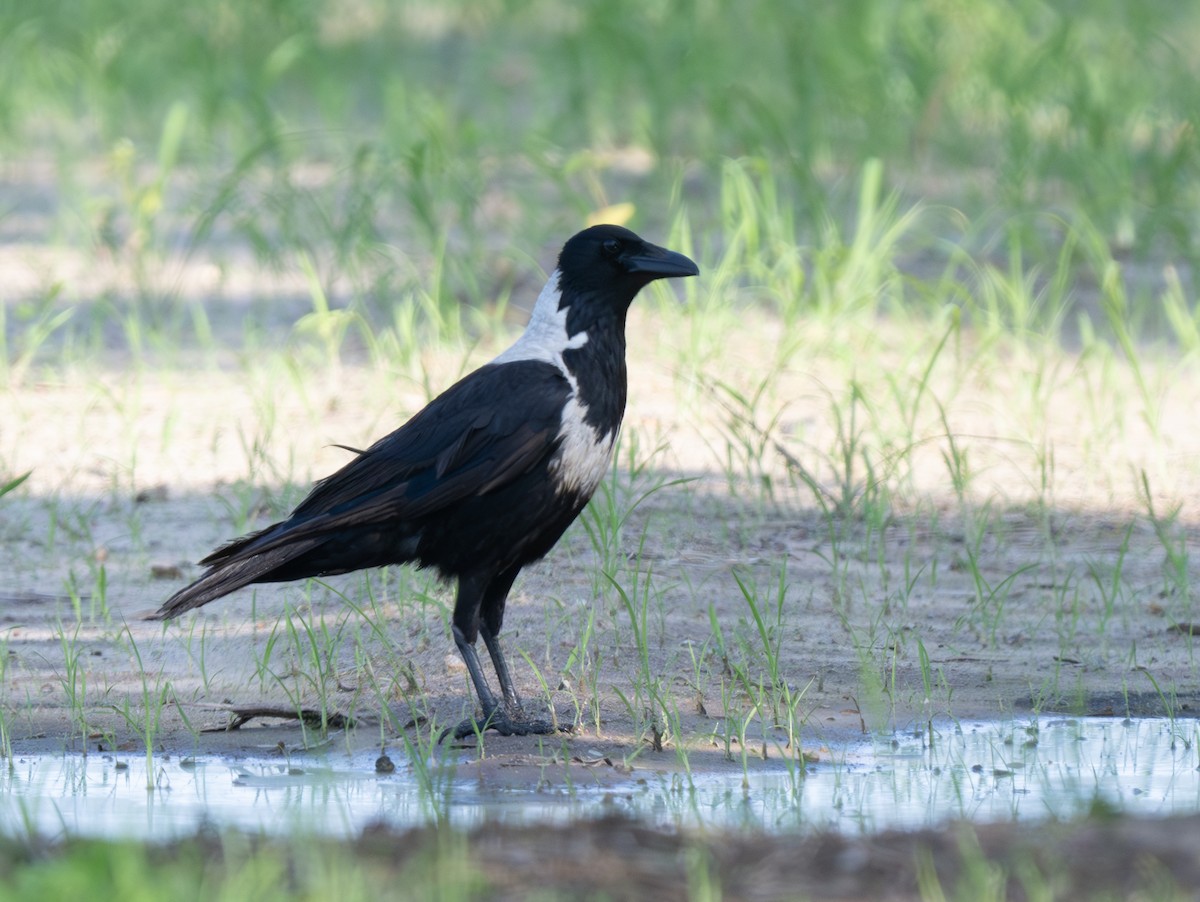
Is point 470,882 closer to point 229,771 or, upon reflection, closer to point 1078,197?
point 229,771

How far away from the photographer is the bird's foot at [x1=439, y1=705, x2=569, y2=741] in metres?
4.07

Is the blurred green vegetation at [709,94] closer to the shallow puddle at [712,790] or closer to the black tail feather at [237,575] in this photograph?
the black tail feather at [237,575]

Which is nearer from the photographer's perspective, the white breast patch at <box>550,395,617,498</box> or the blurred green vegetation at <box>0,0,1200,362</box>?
the white breast patch at <box>550,395,617,498</box>

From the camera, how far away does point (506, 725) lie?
410 centimetres

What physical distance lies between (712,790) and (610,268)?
4.30 feet

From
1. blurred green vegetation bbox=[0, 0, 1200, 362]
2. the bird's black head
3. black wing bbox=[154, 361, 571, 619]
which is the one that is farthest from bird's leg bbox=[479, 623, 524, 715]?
blurred green vegetation bbox=[0, 0, 1200, 362]

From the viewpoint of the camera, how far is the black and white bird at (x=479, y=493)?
398cm

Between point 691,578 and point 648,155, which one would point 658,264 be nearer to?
point 691,578

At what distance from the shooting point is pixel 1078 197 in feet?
27.7

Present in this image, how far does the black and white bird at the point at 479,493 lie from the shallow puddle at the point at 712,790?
38cm

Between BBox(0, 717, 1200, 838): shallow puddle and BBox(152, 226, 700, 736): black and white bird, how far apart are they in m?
0.38

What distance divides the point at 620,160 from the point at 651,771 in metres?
6.24

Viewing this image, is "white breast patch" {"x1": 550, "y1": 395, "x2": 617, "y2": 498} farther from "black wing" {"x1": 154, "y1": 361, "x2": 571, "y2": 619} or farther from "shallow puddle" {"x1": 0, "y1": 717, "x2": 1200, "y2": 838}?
"shallow puddle" {"x1": 0, "y1": 717, "x2": 1200, "y2": 838}

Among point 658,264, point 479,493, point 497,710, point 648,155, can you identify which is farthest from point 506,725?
point 648,155
